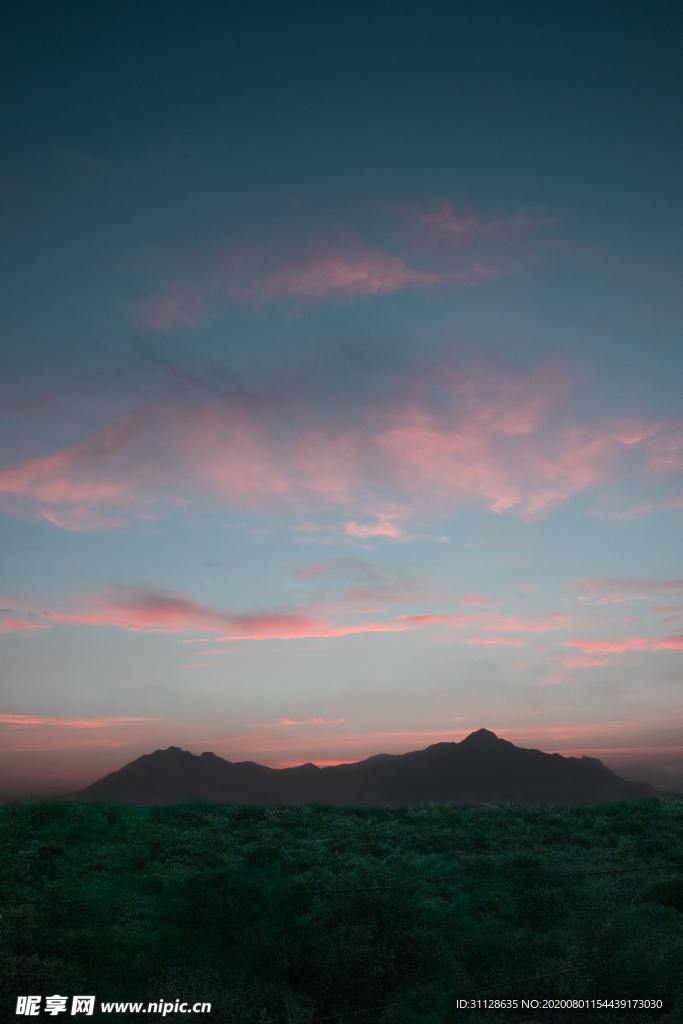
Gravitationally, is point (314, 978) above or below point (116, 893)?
below

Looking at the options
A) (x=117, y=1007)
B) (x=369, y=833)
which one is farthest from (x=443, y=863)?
(x=117, y=1007)

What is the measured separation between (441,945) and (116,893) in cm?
939

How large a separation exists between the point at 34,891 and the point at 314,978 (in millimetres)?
8270

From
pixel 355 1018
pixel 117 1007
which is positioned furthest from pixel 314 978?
pixel 117 1007

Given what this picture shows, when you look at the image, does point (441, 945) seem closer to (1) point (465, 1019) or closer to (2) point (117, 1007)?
(1) point (465, 1019)

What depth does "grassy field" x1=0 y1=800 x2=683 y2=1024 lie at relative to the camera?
18.3 meters

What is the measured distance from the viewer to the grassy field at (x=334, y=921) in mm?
18328

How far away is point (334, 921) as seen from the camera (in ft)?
68.4

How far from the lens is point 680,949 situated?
20.1m

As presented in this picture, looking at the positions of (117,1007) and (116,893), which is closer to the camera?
(117,1007)

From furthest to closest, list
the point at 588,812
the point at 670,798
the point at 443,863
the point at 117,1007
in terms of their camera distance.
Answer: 1. the point at 670,798
2. the point at 588,812
3. the point at 443,863
4. the point at 117,1007

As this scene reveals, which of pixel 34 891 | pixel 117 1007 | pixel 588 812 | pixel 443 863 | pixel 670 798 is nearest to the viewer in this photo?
pixel 117 1007

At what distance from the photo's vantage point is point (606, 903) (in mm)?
22812

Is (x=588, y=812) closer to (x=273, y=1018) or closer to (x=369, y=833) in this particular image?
(x=369, y=833)
